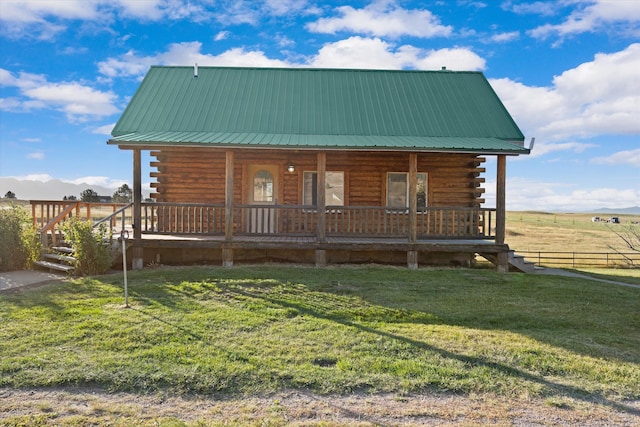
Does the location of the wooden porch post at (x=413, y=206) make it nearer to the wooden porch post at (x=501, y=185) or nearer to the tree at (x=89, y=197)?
the wooden porch post at (x=501, y=185)

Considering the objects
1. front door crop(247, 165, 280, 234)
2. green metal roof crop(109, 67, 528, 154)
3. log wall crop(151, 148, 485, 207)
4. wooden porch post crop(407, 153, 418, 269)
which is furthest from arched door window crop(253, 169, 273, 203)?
wooden porch post crop(407, 153, 418, 269)

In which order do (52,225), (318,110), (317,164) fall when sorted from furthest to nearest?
(318,110) → (317,164) → (52,225)

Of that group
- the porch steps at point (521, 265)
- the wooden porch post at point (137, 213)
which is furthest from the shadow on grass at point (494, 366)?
the porch steps at point (521, 265)

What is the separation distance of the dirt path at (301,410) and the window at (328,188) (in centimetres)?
1071

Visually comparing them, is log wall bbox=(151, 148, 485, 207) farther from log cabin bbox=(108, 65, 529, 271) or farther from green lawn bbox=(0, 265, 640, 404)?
green lawn bbox=(0, 265, 640, 404)

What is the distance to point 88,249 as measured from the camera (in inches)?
461

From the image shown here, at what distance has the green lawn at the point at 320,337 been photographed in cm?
544

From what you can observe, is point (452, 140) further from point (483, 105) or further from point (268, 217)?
point (268, 217)

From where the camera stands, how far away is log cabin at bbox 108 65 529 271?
12992 millimetres

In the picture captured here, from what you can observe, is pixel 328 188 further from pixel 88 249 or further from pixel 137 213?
pixel 88 249

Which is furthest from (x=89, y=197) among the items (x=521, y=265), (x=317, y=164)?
(x=521, y=265)

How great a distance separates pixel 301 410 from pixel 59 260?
1069cm

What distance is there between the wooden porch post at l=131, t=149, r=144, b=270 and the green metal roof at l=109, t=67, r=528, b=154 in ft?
2.21

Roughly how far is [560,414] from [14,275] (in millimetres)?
12405
